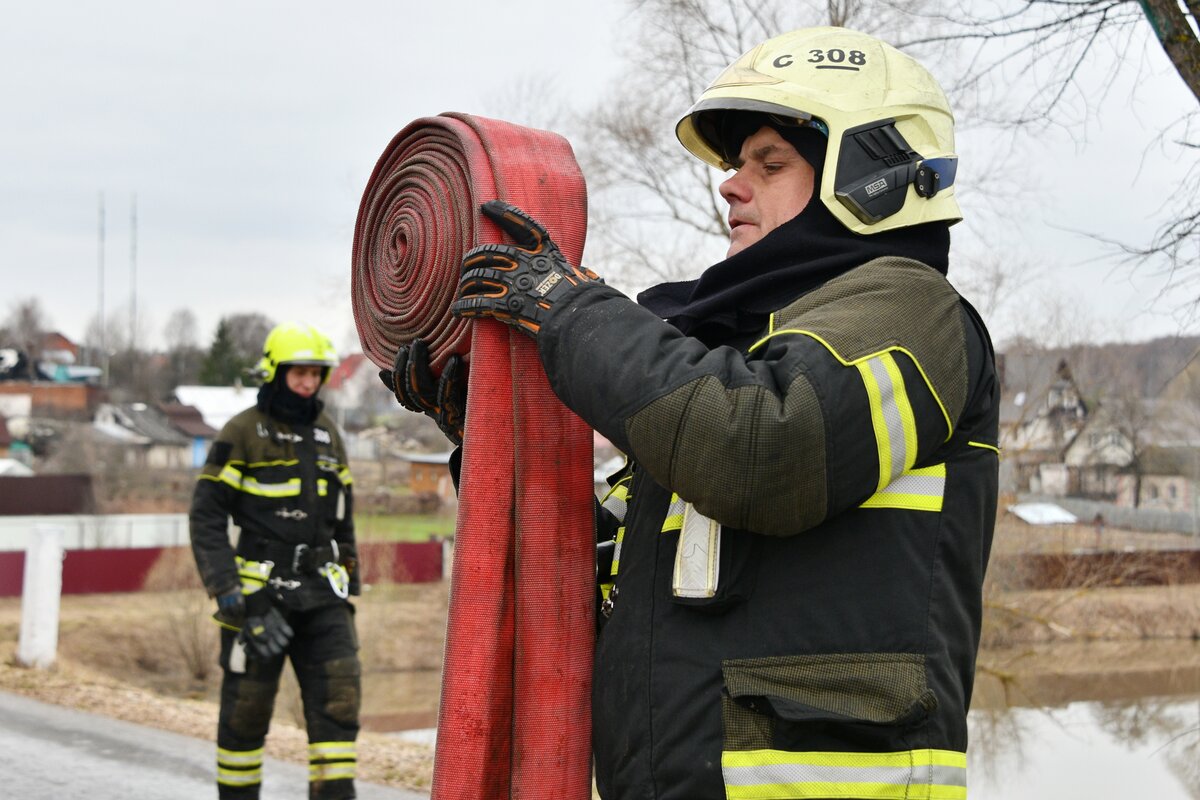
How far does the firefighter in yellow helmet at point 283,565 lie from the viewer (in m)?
6.07

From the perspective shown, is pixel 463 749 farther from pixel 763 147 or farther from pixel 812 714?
pixel 763 147

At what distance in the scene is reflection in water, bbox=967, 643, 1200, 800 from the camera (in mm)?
12867

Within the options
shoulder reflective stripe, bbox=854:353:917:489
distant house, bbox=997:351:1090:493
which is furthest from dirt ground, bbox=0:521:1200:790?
shoulder reflective stripe, bbox=854:353:917:489

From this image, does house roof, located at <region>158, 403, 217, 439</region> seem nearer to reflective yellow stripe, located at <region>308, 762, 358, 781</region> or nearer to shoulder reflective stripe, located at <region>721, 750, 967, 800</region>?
reflective yellow stripe, located at <region>308, 762, 358, 781</region>

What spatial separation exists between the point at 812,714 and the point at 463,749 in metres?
0.73

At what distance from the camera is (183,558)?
22.8 m

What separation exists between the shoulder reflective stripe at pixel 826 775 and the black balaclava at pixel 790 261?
73cm

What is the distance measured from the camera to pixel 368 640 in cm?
2102

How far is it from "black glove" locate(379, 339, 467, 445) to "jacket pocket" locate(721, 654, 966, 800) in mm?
951

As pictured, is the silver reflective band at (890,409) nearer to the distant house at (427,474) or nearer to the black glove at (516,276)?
the black glove at (516,276)

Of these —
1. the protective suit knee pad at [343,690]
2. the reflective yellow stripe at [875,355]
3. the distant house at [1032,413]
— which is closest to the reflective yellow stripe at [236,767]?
the protective suit knee pad at [343,690]

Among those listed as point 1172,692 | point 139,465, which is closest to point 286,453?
point 1172,692

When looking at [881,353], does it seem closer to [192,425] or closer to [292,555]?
[292,555]

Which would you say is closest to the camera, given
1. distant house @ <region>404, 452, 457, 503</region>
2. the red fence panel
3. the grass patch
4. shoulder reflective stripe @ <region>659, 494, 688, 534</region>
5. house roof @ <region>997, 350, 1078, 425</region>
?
shoulder reflective stripe @ <region>659, 494, 688, 534</region>
